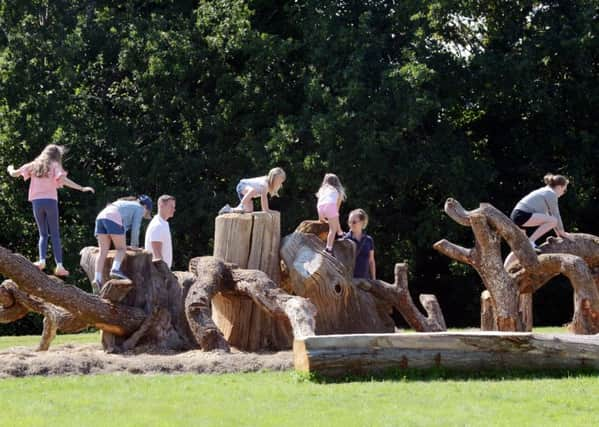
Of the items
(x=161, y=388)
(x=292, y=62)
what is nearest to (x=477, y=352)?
(x=161, y=388)

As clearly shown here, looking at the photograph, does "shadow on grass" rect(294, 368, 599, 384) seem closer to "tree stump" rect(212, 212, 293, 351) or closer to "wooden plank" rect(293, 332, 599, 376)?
"wooden plank" rect(293, 332, 599, 376)

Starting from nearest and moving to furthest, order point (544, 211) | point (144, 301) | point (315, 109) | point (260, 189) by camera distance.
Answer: point (144, 301)
point (260, 189)
point (544, 211)
point (315, 109)

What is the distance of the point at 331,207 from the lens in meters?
14.6

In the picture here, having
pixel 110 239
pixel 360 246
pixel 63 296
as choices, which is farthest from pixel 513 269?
pixel 63 296

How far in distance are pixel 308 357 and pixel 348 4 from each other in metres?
18.1

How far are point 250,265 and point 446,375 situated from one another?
3.91 meters

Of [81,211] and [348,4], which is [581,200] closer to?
[348,4]

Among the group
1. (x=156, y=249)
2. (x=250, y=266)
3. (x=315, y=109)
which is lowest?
(x=250, y=266)

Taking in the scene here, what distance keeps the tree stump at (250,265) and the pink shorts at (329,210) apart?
29.1 inches

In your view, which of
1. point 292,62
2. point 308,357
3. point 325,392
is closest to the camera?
point 325,392

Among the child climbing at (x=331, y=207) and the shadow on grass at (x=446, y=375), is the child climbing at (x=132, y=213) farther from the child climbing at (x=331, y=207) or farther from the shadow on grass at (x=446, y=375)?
the shadow on grass at (x=446, y=375)

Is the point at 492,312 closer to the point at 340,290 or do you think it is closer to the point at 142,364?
the point at 340,290

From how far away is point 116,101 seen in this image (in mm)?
28344

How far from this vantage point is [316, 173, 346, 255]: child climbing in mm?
14281
